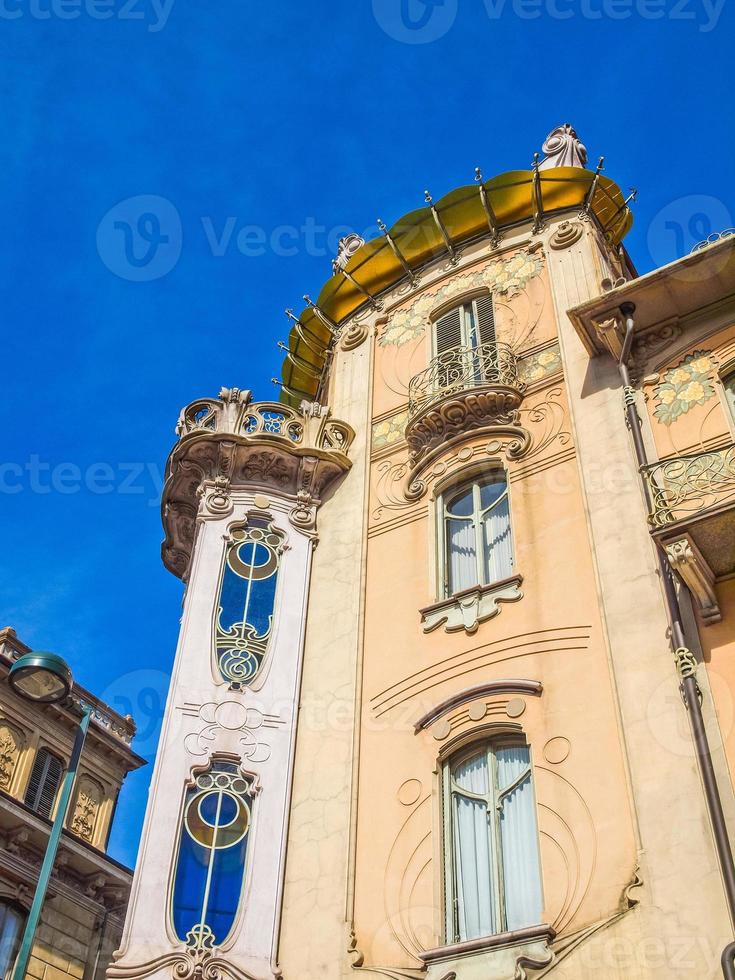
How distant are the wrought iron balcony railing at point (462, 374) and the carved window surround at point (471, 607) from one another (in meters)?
3.89

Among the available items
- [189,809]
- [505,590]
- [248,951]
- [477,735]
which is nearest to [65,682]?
[189,809]

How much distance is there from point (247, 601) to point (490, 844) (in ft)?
18.7

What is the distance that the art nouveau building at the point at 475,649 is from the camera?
12.5 m

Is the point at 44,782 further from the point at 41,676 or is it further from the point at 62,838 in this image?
the point at 41,676

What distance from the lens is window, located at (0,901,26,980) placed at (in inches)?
957

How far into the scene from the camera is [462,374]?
63.7ft

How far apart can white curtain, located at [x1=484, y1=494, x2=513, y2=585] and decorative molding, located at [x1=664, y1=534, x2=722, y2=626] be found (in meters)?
3.38

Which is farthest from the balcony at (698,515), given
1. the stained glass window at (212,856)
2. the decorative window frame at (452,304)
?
the decorative window frame at (452,304)

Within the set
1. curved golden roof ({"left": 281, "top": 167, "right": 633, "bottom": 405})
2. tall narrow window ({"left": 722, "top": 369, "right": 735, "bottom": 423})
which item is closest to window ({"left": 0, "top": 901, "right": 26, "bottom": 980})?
curved golden roof ({"left": 281, "top": 167, "right": 633, "bottom": 405})

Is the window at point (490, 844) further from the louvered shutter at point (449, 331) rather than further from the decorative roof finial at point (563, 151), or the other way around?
the decorative roof finial at point (563, 151)

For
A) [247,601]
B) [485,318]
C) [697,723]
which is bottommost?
[697,723]

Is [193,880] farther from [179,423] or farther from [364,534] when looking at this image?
[179,423]

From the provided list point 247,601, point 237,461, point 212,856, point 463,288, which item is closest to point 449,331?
point 463,288

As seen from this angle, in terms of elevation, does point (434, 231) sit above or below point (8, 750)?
above
